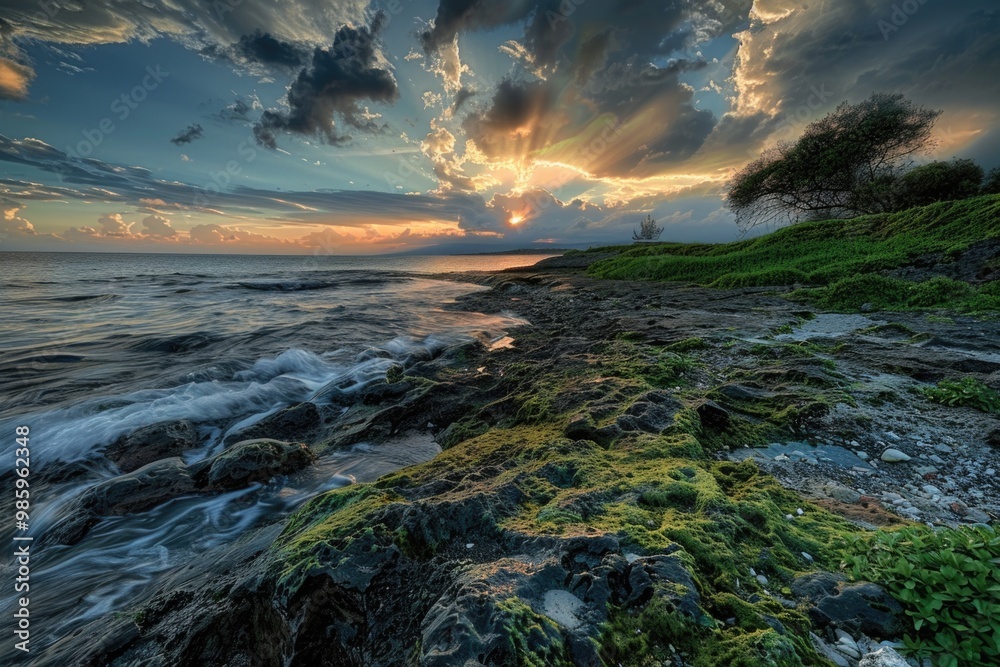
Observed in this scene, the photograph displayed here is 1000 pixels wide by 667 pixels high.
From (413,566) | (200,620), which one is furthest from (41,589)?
(413,566)

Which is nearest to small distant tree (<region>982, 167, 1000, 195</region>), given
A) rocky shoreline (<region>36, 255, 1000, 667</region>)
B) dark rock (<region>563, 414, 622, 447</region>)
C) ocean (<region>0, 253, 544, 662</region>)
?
rocky shoreline (<region>36, 255, 1000, 667</region>)

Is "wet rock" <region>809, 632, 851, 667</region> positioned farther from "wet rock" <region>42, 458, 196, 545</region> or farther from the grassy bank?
the grassy bank

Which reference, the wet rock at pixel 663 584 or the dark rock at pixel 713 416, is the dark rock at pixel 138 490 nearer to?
the wet rock at pixel 663 584

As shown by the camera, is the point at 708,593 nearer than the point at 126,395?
Yes

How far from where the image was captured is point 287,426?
716cm

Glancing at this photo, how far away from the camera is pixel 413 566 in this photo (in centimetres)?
265

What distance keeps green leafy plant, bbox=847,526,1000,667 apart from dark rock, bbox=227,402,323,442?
24.9 feet

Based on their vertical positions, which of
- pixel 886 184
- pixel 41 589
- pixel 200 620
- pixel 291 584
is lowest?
pixel 41 589

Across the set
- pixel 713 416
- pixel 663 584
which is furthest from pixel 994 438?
pixel 663 584

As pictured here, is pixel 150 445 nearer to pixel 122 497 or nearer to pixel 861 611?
pixel 122 497

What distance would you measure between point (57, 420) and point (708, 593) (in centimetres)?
1138

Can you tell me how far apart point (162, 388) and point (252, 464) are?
19.6 feet

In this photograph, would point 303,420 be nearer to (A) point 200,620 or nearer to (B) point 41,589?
(B) point 41,589

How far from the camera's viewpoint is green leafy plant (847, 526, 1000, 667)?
5.92 feet
